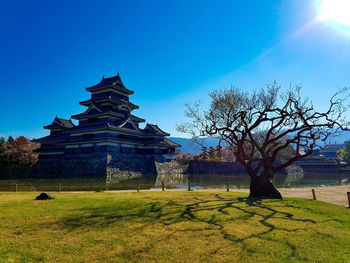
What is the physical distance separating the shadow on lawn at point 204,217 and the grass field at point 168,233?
3 cm

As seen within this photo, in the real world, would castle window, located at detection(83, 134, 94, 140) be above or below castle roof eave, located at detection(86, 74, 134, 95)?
below

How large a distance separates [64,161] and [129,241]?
34.3m

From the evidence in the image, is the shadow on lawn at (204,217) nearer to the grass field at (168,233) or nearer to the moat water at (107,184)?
the grass field at (168,233)

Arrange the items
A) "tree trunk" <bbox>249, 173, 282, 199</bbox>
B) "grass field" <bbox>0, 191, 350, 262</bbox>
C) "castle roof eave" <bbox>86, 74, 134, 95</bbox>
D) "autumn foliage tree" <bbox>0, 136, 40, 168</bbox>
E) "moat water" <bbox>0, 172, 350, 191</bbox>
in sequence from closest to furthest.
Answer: "grass field" <bbox>0, 191, 350, 262</bbox>
"tree trunk" <bbox>249, 173, 282, 199</bbox>
"moat water" <bbox>0, 172, 350, 191</bbox>
"castle roof eave" <bbox>86, 74, 134, 95</bbox>
"autumn foliage tree" <bbox>0, 136, 40, 168</bbox>

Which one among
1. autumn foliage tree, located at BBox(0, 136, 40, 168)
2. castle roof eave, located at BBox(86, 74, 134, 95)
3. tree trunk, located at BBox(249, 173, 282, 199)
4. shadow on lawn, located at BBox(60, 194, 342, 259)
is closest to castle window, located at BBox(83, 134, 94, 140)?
castle roof eave, located at BBox(86, 74, 134, 95)

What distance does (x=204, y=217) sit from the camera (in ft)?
26.9

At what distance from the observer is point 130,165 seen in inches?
1375

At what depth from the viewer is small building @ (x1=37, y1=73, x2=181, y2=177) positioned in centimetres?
3303

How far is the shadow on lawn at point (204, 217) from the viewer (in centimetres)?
657

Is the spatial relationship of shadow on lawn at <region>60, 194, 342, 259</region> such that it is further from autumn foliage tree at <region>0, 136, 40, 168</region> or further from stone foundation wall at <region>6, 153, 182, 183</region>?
autumn foliage tree at <region>0, 136, 40, 168</region>

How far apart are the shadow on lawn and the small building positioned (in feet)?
74.3

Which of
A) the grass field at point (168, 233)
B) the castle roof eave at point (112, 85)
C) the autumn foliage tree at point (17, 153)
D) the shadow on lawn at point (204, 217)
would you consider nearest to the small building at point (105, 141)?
the castle roof eave at point (112, 85)

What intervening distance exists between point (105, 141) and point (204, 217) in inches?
1085

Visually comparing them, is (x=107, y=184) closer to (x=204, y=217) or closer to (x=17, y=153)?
(x=204, y=217)
